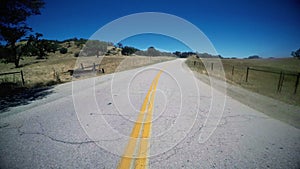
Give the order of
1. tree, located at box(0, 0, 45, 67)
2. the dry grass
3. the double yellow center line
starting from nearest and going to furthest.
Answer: the double yellow center line
tree, located at box(0, 0, 45, 67)
the dry grass

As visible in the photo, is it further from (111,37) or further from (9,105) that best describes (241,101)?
(9,105)

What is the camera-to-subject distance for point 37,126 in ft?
10.7

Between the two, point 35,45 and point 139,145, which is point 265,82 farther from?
point 35,45

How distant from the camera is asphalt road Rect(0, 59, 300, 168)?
2.13m

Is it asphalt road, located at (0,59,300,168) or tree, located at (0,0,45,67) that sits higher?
tree, located at (0,0,45,67)

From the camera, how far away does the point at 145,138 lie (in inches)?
108

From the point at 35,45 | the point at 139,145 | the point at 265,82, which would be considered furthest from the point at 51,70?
the point at 265,82

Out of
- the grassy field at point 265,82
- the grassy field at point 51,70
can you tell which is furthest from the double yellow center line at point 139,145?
the grassy field at point 51,70

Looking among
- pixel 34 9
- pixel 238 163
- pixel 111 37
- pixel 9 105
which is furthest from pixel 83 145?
pixel 34 9

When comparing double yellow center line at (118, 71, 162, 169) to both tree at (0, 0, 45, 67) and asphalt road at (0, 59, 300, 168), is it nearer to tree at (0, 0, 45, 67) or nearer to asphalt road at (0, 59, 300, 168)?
asphalt road at (0, 59, 300, 168)

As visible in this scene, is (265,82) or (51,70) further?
(51,70)

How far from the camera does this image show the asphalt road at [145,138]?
84.0 inches

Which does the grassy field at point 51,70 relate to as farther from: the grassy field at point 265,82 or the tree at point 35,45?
the grassy field at point 265,82

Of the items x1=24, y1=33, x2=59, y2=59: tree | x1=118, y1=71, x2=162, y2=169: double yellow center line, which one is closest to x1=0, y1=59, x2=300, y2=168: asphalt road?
x1=118, y1=71, x2=162, y2=169: double yellow center line
